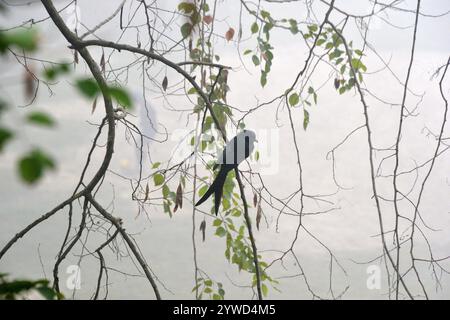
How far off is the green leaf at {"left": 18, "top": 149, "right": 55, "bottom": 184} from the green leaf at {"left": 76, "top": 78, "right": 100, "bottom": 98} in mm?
39

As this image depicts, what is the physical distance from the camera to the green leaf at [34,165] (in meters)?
0.27

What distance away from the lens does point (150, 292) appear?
2279mm

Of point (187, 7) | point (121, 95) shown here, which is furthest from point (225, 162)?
point (121, 95)

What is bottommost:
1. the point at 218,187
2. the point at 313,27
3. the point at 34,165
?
the point at 34,165

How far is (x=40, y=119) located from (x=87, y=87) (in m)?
0.03

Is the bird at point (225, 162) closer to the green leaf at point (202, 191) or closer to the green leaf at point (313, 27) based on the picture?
the green leaf at point (202, 191)

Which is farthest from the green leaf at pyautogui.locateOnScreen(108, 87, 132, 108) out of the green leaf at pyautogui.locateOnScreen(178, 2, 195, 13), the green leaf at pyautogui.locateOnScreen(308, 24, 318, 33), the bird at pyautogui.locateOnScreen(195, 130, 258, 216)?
the green leaf at pyautogui.locateOnScreen(308, 24, 318, 33)

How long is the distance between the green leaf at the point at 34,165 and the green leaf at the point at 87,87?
0.13ft

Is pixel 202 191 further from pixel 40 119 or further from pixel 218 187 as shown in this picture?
pixel 40 119

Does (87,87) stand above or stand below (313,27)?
below

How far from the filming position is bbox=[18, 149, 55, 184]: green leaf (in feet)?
0.88

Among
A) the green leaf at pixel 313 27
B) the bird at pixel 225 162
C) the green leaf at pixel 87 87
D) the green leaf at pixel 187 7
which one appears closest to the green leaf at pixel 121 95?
the green leaf at pixel 87 87

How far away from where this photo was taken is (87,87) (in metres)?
0.29

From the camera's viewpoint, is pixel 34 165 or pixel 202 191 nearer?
pixel 34 165
